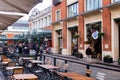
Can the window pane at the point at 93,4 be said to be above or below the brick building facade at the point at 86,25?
above

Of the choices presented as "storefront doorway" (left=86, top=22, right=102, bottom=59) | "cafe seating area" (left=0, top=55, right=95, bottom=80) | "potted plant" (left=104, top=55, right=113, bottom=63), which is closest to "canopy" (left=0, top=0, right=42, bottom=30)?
"cafe seating area" (left=0, top=55, right=95, bottom=80)

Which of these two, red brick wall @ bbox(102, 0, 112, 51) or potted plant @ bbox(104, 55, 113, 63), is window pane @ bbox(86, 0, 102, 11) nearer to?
red brick wall @ bbox(102, 0, 112, 51)

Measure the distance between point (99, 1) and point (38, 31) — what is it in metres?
19.8

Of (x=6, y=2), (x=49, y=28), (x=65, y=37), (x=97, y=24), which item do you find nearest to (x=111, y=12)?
(x=97, y=24)

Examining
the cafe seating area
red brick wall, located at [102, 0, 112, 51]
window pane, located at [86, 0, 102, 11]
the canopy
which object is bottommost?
the cafe seating area

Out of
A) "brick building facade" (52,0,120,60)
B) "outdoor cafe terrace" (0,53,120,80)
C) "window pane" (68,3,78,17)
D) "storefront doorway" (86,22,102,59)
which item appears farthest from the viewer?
"window pane" (68,3,78,17)

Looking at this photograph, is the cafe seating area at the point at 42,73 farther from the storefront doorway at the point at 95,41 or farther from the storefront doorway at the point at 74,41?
the storefront doorway at the point at 74,41

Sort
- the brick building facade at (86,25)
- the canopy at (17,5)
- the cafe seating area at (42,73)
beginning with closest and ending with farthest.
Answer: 1. the canopy at (17,5)
2. the cafe seating area at (42,73)
3. the brick building facade at (86,25)

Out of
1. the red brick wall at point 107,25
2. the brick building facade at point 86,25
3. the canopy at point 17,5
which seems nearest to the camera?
the canopy at point 17,5

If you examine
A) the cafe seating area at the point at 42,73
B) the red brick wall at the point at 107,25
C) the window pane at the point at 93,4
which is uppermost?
the window pane at the point at 93,4

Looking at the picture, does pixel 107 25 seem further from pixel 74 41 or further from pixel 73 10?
pixel 74 41

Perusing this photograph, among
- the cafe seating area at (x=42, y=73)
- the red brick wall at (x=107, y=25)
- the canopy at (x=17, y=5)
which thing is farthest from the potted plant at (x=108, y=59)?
the canopy at (x=17, y=5)

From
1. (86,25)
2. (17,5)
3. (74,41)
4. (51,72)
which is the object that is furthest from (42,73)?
(74,41)

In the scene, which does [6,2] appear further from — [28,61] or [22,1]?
[28,61]
